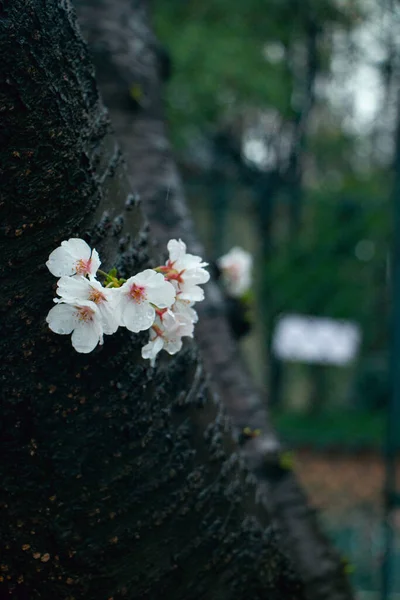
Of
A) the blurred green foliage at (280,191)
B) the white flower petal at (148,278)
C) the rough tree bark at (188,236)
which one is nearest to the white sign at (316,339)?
the blurred green foliage at (280,191)

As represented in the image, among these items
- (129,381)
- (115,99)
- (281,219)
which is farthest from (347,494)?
(129,381)

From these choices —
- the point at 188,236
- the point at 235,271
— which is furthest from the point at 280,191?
the point at 188,236

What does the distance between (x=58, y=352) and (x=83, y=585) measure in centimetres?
38

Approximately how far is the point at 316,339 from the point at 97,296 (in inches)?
218

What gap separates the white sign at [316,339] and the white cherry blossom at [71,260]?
17.7 feet

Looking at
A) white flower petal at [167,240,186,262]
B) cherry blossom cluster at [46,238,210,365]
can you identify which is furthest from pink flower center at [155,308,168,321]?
white flower petal at [167,240,186,262]

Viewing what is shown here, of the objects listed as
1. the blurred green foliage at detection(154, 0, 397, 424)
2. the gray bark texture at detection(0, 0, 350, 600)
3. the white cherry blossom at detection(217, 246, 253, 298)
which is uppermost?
the blurred green foliage at detection(154, 0, 397, 424)

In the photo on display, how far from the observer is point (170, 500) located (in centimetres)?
116

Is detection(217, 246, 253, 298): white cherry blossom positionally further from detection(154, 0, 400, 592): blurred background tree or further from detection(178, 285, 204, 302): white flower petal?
detection(154, 0, 400, 592): blurred background tree

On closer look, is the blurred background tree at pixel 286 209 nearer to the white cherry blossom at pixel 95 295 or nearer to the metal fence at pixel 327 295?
the metal fence at pixel 327 295

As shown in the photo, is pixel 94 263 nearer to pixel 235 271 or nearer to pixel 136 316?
pixel 136 316

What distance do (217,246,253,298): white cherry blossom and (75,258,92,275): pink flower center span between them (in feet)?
3.87

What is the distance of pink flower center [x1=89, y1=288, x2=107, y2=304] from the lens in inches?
39.1

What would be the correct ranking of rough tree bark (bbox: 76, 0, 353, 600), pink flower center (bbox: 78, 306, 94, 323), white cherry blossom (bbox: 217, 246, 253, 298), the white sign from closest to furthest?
1. pink flower center (bbox: 78, 306, 94, 323)
2. rough tree bark (bbox: 76, 0, 353, 600)
3. white cherry blossom (bbox: 217, 246, 253, 298)
4. the white sign
